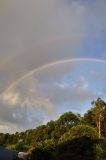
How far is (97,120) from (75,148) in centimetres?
5337

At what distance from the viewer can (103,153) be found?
41375mm

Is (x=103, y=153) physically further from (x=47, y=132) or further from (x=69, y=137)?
(x=47, y=132)

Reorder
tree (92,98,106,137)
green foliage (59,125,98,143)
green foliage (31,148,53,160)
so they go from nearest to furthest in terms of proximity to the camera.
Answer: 1. green foliage (31,148,53,160)
2. green foliage (59,125,98,143)
3. tree (92,98,106,137)

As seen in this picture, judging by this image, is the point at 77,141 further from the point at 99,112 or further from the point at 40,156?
the point at 99,112

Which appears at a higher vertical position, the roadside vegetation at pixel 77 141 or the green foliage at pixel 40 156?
the roadside vegetation at pixel 77 141

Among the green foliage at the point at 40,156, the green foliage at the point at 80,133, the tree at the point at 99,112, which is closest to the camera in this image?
the green foliage at the point at 40,156

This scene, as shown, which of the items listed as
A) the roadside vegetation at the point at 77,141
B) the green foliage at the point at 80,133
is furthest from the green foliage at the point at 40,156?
the green foliage at the point at 80,133

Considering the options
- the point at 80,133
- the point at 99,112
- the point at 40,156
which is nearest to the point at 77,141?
the point at 80,133

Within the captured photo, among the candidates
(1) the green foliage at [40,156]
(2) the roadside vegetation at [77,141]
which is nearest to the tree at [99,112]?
(2) the roadside vegetation at [77,141]

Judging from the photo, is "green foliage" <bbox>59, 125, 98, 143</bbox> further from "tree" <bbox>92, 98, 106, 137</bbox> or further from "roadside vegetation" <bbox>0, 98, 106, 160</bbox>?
"tree" <bbox>92, 98, 106, 137</bbox>

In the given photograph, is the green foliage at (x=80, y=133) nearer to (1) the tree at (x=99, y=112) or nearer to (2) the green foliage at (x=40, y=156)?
(2) the green foliage at (x=40, y=156)

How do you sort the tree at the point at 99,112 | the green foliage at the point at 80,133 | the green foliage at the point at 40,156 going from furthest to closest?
the tree at the point at 99,112
the green foliage at the point at 80,133
the green foliage at the point at 40,156

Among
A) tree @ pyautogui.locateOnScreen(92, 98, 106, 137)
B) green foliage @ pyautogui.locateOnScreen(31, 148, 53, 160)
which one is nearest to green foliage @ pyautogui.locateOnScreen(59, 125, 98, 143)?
green foliage @ pyautogui.locateOnScreen(31, 148, 53, 160)

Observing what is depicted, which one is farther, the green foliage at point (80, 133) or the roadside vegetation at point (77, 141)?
the green foliage at point (80, 133)
